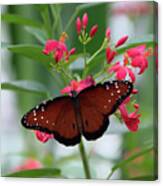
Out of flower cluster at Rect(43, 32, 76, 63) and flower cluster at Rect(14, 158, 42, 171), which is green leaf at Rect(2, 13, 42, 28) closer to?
flower cluster at Rect(43, 32, 76, 63)

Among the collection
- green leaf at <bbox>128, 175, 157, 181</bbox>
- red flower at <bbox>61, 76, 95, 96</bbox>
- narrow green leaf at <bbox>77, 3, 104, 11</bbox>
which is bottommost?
green leaf at <bbox>128, 175, 157, 181</bbox>

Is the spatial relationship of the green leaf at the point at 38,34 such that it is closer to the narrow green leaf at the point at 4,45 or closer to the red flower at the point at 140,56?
the narrow green leaf at the point at 4,45

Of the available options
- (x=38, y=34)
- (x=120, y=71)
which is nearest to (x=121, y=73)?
(x=120, y=71)

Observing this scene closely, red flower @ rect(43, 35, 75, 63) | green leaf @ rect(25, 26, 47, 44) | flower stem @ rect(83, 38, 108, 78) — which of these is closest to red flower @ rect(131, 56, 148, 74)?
flower stem @ rect(83, 38, 108, 78)

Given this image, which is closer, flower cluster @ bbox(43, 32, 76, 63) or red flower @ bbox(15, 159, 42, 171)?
flower cluster @ bbox(43, 32, 76, 63)

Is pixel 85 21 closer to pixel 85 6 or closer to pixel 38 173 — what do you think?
pixel 85 6

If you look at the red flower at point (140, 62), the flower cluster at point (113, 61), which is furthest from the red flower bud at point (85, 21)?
the red flower at point (140, 62)
